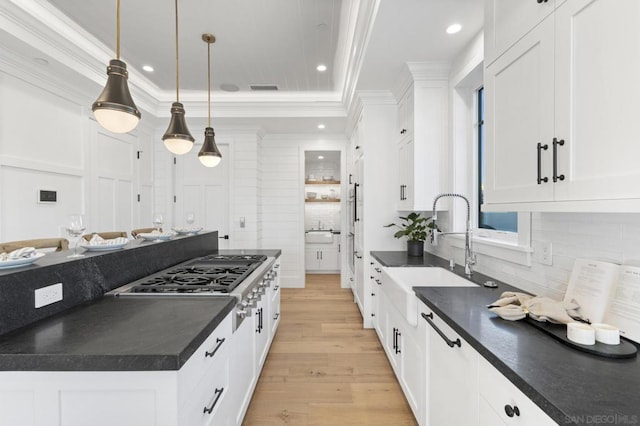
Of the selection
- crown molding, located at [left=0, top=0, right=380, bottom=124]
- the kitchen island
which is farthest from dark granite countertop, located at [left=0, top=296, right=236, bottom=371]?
crown molding, located at [left=0, top=0, right=380, bottom=124]

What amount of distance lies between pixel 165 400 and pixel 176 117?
7.84 ft

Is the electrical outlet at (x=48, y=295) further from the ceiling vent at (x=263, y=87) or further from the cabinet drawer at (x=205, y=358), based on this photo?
the ceiling vent at (x=263, y=87)

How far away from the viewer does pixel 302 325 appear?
145 inches

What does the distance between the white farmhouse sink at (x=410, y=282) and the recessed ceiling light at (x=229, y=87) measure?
3.33 m

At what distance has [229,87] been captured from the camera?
4352 millimetres

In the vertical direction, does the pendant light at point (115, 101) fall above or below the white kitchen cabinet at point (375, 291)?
above

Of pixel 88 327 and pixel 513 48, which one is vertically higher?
pixel 513 48

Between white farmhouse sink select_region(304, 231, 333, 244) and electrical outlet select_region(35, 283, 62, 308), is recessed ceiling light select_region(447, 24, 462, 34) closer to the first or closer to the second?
electrical outlet select_region(35, 283, 62, 308)

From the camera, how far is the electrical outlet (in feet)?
4.07

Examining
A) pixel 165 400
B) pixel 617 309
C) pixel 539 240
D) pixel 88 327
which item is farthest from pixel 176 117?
pixel 617 309

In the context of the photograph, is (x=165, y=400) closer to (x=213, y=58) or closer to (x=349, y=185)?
(x=213, y=58)

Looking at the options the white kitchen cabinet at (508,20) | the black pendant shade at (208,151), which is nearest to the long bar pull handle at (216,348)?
the white kitchen cabinet at (508,20)

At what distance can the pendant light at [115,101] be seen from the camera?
5.75ft

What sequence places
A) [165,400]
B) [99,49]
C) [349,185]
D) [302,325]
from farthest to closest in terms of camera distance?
[349,185] → [302,325] → [99,49] → [165,400]
